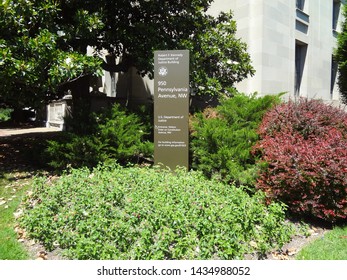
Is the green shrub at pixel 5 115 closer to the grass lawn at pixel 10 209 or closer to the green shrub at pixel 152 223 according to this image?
the grass lawn at pixel 10 209

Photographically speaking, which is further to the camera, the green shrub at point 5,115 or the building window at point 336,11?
the green shrub at point 5,115

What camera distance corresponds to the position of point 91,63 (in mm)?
6992

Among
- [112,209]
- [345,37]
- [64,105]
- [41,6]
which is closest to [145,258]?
[112,209]

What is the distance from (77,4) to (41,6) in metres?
1.35

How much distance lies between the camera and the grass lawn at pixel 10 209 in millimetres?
3932

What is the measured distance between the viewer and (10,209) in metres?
5.40

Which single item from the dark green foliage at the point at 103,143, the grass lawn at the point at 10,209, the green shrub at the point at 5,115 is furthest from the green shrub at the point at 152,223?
the green shrub at the point at 5,115

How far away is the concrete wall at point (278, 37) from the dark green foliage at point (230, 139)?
24.0 ft

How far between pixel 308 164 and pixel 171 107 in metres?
2.95

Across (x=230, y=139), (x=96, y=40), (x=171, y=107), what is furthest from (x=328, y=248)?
(x=96, y=40)

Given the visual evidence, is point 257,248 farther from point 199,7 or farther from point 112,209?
point 199,7

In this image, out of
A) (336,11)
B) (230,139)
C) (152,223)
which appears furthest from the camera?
(336,11)

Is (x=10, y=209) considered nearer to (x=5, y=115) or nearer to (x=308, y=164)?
(x=308, y=164)

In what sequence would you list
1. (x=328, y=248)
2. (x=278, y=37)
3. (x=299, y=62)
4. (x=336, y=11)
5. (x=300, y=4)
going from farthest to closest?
(x=336, y=11) → (x=299, y=62) → (x=300, y=4) → (x=278, y=37) → (x=328, y=248)
